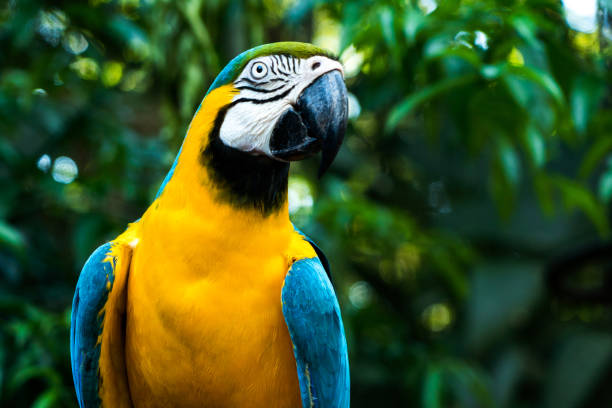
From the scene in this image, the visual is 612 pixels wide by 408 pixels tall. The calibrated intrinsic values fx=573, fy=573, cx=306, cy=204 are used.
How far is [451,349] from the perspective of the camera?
3.54 m

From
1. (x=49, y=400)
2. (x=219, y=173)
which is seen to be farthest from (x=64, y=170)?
(x=219, y=173)

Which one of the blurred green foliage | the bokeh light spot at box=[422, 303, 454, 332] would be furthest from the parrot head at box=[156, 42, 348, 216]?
the bokeh light spot at box=[422, 303, 454, 332]

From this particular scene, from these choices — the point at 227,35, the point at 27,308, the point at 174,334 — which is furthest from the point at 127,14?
the point at 174,334

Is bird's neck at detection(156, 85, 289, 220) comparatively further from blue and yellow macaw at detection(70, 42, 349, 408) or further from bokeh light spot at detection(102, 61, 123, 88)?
bokeh light spot at detection(102, 61, 123, 88)

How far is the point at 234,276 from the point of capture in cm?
105

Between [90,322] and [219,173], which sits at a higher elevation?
[219,173]

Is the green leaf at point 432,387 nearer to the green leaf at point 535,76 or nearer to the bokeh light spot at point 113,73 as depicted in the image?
the green leaf at point 535,76

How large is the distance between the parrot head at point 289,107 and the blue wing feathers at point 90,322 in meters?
0.34

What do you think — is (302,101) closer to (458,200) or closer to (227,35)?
(227,35)

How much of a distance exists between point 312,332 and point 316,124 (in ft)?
1.24

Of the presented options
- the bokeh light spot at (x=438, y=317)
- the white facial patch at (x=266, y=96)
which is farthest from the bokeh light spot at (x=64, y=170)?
the bokeh light spot at (x=438, y=317)

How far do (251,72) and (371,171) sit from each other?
2.60 meters

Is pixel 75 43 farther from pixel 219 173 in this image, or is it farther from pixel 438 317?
pixel 438 317

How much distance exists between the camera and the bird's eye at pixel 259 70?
1.02 meters
